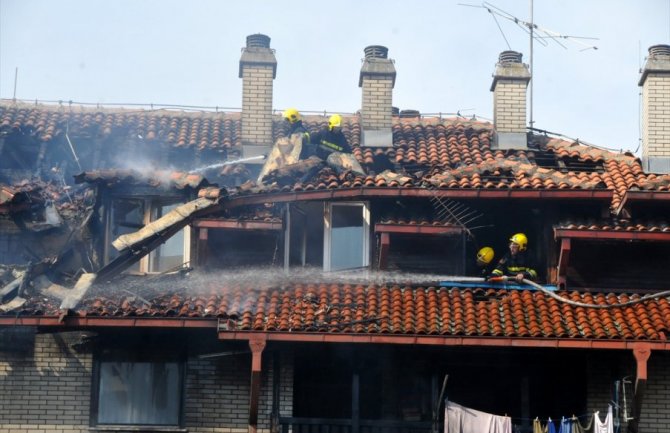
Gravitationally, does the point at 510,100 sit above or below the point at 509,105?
above

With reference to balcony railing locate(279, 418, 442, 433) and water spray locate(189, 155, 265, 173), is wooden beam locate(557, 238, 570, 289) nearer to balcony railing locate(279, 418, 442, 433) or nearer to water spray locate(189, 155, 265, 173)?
balcony railing locate(279, 418, 442, 433)

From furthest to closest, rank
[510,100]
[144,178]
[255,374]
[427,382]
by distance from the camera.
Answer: [510,100], [144,178], [427,382], [255,374]

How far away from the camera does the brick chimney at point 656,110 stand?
2894cm

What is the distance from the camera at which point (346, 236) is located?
25734 mm

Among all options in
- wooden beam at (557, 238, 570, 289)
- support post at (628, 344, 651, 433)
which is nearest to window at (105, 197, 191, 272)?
wooden beam at (557, 238, 570, 289)

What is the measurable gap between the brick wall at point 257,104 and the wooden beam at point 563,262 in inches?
308

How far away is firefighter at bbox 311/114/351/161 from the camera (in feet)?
92.1

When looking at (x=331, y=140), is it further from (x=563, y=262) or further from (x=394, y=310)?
(x=394, y=310)

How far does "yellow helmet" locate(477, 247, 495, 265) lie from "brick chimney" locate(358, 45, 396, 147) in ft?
17.1

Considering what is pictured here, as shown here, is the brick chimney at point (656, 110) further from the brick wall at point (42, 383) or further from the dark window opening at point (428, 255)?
the brick wall at point (42, 383)

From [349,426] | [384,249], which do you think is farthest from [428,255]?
[349,426]

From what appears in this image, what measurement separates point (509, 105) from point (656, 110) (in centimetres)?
292

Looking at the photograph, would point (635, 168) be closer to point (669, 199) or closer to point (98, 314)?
point (669, 199)

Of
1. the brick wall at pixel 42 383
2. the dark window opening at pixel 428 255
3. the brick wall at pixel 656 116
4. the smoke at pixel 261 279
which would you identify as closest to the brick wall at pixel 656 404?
the smoke at pixel 261 279
